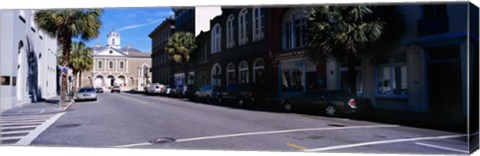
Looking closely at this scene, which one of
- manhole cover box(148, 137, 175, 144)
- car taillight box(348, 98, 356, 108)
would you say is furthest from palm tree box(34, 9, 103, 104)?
car taillight box(348, 98, 356, 108)

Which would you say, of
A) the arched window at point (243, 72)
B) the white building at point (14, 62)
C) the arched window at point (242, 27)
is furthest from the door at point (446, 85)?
the white building at point (14, 62)

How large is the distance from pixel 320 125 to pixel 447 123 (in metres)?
2.54

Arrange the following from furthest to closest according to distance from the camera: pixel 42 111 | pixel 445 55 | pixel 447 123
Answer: pixel 42 111
pixel 445 55
pixel 447 123

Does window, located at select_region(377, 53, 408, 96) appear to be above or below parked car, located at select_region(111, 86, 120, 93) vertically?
above

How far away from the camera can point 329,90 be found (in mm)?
→ 8203

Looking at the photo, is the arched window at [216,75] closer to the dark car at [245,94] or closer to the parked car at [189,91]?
Answer: the dark car at [245,94]

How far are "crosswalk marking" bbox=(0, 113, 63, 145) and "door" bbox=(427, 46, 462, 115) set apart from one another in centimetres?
917

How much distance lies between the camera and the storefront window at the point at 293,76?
27.4 feet

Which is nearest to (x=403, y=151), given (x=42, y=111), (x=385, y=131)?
(x=385, y=131)

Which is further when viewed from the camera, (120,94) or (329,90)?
(120,94)

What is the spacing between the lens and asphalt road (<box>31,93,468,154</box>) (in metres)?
7.45

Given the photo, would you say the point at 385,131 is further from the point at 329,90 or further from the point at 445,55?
the point at 445,55

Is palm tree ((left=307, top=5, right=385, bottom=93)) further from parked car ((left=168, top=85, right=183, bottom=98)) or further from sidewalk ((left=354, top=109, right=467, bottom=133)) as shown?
parked car ((left=168, top=85, right=183, bottom=98))

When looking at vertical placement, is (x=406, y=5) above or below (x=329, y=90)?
above
